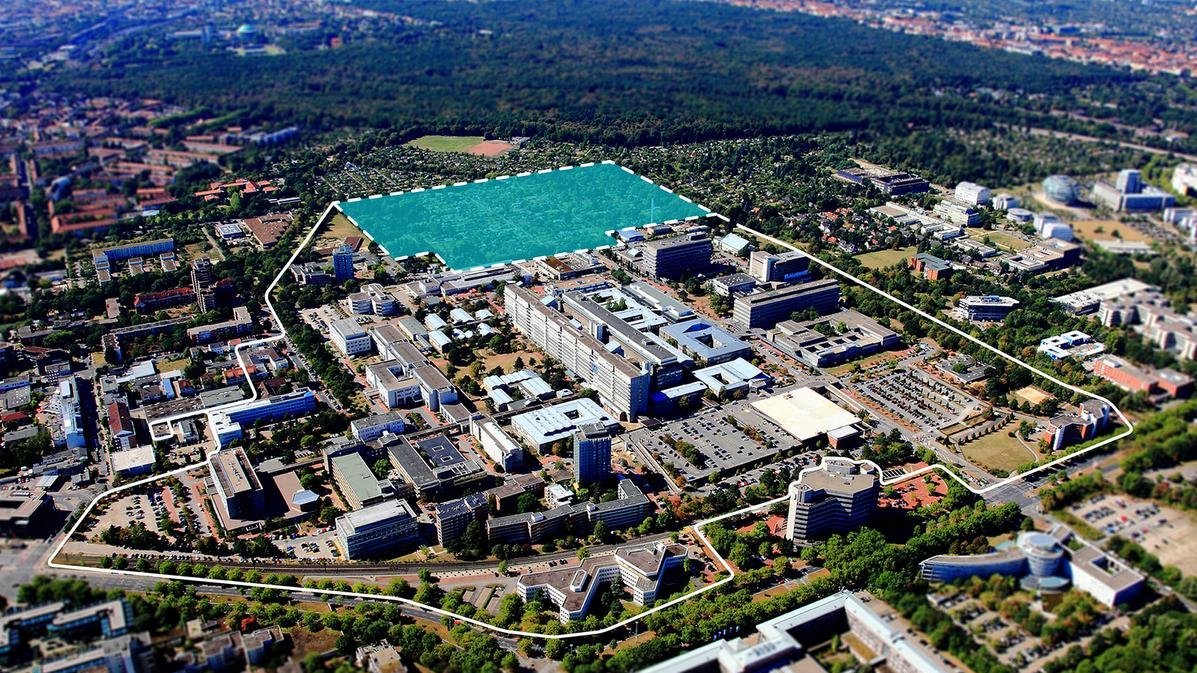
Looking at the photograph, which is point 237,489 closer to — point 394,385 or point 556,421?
point 394,385

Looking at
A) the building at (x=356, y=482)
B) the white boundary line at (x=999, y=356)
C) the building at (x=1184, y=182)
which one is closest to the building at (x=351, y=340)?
the building at (x=356, y=482)

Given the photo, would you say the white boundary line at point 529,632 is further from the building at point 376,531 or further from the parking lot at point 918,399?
the parking lot at point 918,399

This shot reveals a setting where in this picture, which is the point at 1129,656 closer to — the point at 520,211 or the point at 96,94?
the point at 520,211

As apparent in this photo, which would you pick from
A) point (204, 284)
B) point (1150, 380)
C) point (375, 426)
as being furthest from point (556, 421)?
point (204, 284)

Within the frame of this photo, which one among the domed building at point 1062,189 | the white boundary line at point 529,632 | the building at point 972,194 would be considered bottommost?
the white boundary line at point 529,632

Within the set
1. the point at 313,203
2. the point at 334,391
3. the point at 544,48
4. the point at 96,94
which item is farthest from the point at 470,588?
the point at 544,48

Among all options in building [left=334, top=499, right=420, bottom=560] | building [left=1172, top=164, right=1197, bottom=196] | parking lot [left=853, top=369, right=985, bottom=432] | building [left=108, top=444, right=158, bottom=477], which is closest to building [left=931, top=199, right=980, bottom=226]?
parking lot [left=853, top=369, right=985, bottom=432]
